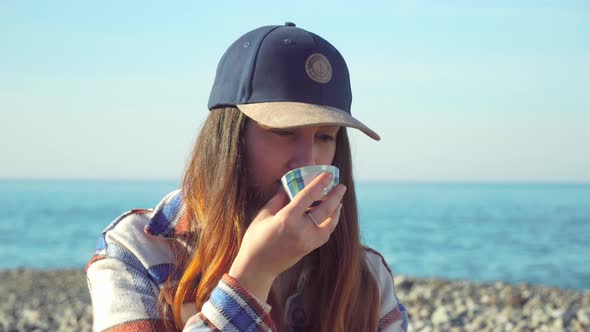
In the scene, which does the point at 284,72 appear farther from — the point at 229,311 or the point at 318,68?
the point at 229,311

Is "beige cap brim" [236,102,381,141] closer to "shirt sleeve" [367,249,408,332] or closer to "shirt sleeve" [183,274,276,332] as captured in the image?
"shirt sleeve" [183,274,276,332]

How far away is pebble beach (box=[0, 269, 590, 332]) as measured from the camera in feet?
24.3

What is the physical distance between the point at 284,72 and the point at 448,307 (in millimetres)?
6542

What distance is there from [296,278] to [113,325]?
69 centimetres

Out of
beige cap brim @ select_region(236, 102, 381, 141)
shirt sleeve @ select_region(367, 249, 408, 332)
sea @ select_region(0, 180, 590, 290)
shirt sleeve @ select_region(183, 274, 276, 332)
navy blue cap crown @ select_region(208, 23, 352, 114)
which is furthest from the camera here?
sea @ select_region(0, 180, 590, 290)

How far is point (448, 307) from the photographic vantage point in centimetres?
838

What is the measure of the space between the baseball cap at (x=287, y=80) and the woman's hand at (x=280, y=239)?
0.26 meters

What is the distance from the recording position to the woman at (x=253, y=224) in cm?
216

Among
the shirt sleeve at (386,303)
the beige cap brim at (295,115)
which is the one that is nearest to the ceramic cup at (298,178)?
the beige cap brim at (295,115)

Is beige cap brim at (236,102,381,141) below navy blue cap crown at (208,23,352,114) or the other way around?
below

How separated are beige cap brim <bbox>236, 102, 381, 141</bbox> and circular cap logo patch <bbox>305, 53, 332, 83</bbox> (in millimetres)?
99

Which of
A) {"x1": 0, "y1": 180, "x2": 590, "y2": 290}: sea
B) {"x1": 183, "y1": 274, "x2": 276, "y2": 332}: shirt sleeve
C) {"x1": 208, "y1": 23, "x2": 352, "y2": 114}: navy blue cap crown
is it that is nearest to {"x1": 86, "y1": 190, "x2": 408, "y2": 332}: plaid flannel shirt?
{"x1": 183, "y1": 274, "x2": 276, "y2": 332}: shirt sleeve

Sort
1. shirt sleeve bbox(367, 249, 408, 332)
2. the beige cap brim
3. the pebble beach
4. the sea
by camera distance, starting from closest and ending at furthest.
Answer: the beige cap brim → shirt sleeve bbox(367, 249, 408, 332) → the pebble beach → the sea

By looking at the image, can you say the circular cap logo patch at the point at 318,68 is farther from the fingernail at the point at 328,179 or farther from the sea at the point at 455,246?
the sea at the point at 455,246
